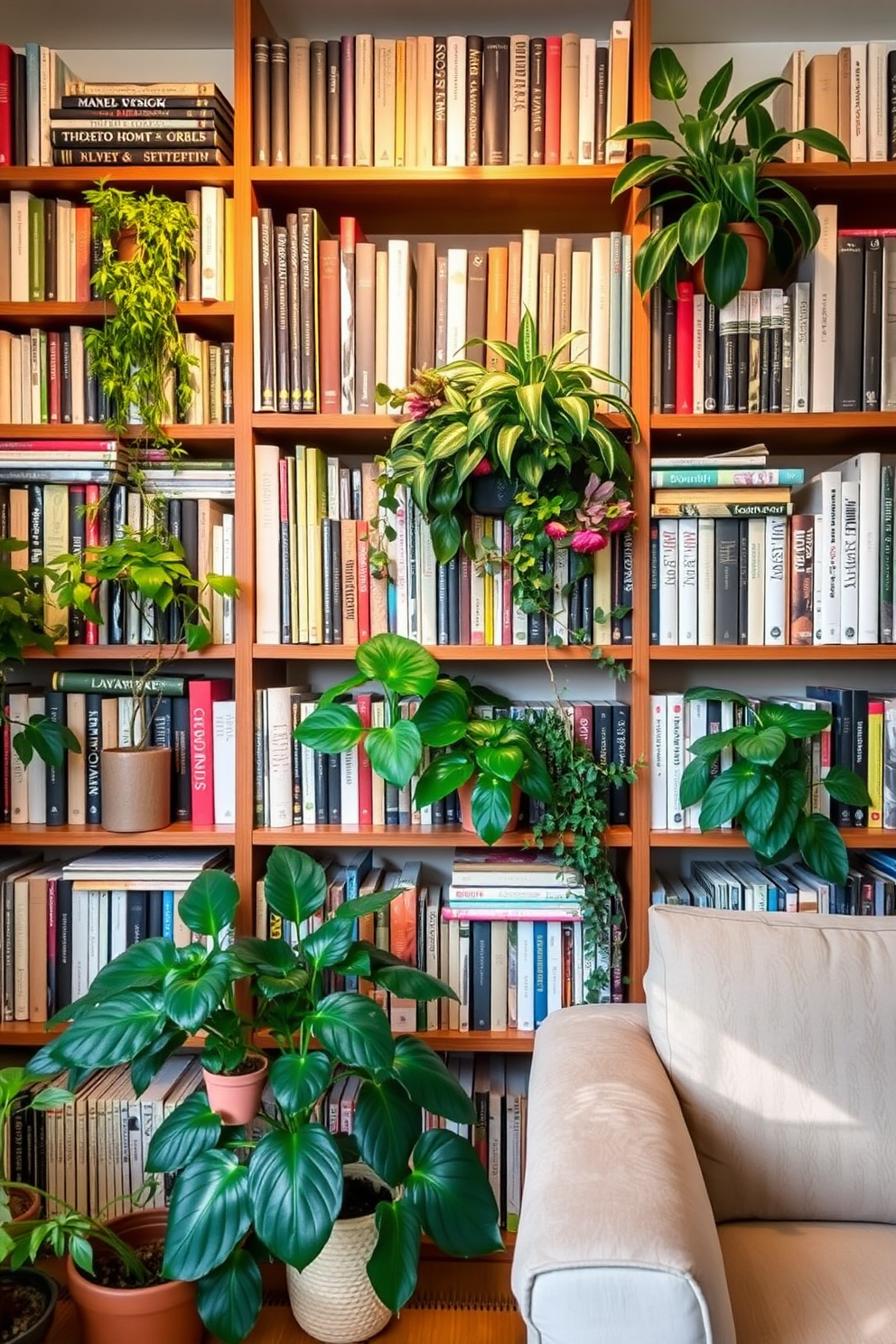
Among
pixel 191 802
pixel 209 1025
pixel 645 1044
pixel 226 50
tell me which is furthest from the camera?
pixel 226 50

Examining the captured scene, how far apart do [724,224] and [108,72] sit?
1.46m

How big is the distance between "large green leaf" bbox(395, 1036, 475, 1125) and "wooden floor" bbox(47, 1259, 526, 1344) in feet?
1.57


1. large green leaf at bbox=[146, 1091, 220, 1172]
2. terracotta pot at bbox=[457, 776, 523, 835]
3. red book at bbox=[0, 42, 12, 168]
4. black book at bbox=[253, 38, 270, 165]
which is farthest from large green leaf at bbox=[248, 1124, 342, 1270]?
red book at bbox=[0, 42, 12, 168]

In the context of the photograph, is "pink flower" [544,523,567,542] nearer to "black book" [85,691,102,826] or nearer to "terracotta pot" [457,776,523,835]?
"terracotta pot" [457,776,523,835]

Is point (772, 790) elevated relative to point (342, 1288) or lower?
elevated

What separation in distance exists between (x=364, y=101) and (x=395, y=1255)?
2.10 metres

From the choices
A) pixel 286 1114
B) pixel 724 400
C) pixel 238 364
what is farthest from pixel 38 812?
pixel 724 400

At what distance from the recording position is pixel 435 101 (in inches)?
70.9

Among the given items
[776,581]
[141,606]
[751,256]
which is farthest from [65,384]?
[776,581]

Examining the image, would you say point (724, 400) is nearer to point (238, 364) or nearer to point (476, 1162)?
point (238, 364)

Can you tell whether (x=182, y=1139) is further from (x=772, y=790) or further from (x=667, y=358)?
(x=667, y=358)

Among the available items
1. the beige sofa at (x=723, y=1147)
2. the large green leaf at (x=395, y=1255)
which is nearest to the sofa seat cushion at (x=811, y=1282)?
the beige sofa at (x=723, y=1147)

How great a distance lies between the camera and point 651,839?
1808mm

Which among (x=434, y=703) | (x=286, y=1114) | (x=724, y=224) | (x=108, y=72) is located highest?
(x=108, y=72)
